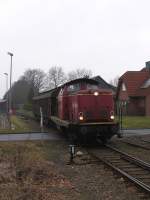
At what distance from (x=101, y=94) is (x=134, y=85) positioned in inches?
1574

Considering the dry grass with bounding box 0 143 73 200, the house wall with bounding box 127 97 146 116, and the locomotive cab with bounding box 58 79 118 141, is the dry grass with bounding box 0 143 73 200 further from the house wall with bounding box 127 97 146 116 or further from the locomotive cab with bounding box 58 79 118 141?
the house wall with bounding box 127 97 146 116

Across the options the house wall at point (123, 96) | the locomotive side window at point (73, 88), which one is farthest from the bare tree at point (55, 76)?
the locomotive side window at point (73, 88)

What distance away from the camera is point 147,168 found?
44.7 feet

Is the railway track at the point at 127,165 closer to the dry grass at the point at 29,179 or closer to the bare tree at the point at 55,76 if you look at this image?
the dry grass at the point at 29,179

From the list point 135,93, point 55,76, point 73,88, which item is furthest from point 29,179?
point 55,76

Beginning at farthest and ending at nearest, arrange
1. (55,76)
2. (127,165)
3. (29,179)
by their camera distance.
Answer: (55,76) → (127,165) → (29,179)

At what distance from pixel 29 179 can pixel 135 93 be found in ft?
161

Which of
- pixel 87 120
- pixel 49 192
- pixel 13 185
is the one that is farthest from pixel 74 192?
pixel 87 120

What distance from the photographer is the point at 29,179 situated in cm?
1175

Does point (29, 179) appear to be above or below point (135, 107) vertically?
below

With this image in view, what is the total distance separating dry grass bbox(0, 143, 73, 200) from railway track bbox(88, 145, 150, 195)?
1823 millimetres

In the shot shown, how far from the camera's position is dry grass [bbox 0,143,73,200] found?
32.7 ft

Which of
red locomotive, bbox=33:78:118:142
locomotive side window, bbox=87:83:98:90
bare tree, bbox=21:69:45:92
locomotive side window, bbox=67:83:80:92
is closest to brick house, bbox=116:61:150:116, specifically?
locomotive side window, bbox=67:83:80:92

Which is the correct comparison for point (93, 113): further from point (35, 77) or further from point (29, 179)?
point (35, 77)
